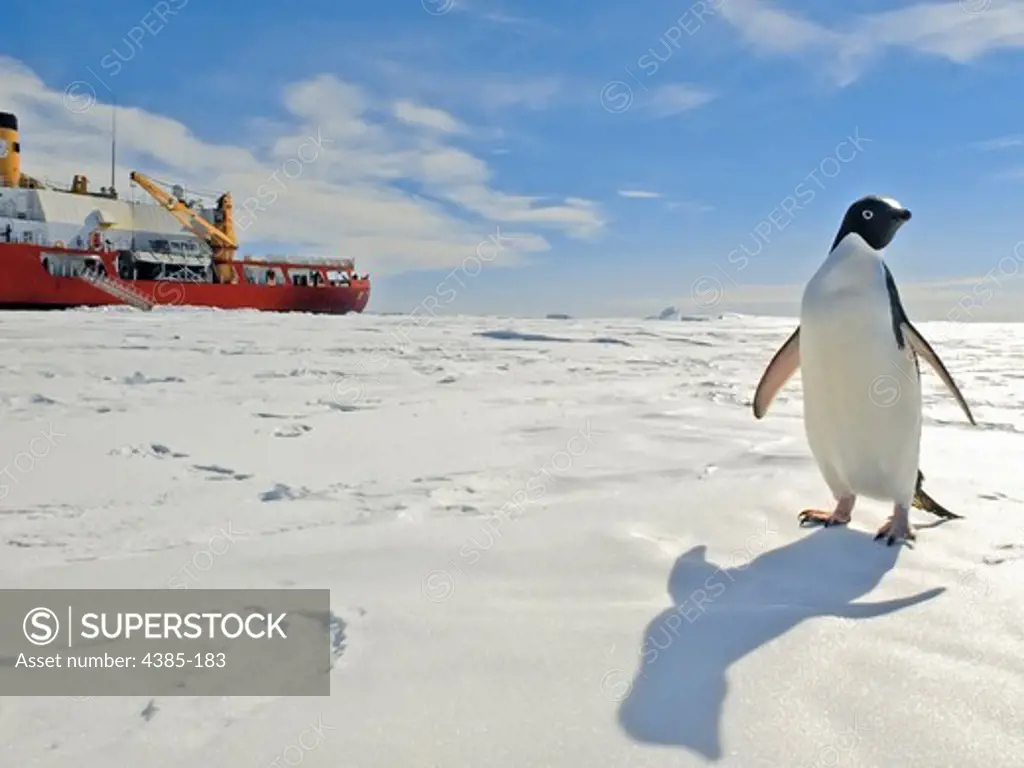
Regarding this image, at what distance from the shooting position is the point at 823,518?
6.88ft

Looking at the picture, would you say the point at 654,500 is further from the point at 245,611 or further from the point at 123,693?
the point at 123,693

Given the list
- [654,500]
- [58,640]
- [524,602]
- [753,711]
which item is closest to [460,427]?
[654,500]

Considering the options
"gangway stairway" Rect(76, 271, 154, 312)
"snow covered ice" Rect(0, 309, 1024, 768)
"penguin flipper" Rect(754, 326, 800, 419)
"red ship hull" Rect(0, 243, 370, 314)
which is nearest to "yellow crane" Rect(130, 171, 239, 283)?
"red ship hull" Rect(0, 243, 370, 314)

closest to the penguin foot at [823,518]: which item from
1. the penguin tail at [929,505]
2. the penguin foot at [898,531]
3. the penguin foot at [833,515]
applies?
the penguin foot at [833,515]

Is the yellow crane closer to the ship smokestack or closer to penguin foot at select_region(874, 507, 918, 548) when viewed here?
the ship smokestack

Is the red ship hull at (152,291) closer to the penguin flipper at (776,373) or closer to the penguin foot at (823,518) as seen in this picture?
the penguin flipper at (776,373)

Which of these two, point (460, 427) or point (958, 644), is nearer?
point (958, 644)

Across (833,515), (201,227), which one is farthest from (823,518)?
(201,227)

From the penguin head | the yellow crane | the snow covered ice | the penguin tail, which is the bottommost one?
the snow covered ice

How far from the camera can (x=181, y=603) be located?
150 cm

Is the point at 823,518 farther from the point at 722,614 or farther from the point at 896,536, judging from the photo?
the point at 722,614

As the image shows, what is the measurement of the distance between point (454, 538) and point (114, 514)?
3.43 feet

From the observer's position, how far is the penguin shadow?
108 centimetres

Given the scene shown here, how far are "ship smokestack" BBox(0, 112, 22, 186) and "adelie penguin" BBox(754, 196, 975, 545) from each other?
29323 mm
